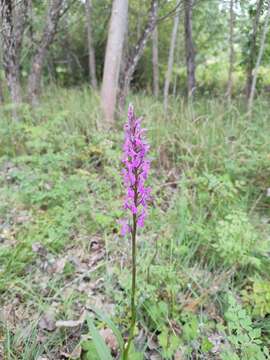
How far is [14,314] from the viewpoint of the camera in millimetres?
1795

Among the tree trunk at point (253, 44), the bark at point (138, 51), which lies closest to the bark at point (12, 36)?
the bark at point (138, 51)

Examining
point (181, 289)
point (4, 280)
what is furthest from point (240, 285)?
point (4, 280)

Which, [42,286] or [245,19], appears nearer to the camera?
[42,286]

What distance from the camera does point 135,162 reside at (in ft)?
3.29

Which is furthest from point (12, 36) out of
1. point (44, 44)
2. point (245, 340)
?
point (245, 340)

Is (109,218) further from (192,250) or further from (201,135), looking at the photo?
(201,135)

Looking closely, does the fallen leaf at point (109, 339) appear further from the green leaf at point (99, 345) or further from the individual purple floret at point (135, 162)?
the individual purple floret at point (135, 162)

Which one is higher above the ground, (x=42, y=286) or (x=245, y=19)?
(x=245, y=19)

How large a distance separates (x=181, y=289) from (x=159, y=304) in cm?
28

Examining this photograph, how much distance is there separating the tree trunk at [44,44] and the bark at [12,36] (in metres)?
0.36

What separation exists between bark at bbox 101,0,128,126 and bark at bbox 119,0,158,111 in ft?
1.01

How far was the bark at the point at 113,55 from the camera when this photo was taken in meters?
3.76

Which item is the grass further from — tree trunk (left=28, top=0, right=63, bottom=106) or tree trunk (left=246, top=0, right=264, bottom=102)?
tree trunk (left=246, top=0, right=264, bottom=102)

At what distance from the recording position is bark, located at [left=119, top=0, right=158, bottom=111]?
4219 mm
